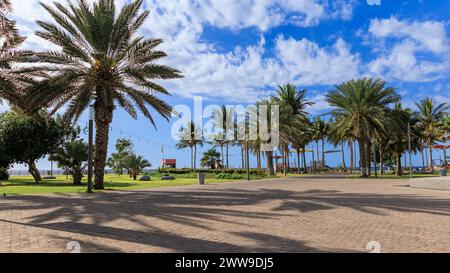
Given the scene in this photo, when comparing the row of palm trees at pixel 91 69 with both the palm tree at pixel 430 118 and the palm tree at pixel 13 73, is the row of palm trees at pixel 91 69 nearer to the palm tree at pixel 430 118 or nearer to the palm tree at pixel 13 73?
the palm tree at pixel 13 73

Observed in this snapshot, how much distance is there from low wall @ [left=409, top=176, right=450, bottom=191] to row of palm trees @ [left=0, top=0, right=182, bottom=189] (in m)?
14.3

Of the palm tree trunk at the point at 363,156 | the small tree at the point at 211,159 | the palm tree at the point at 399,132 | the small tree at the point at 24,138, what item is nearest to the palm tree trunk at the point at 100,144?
the small tree at the point at 24,138

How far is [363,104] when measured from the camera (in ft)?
114

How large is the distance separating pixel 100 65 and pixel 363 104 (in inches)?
1037

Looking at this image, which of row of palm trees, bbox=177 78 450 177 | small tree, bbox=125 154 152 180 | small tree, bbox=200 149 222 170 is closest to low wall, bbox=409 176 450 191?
row of palm trees, bbox=177 78 450 177

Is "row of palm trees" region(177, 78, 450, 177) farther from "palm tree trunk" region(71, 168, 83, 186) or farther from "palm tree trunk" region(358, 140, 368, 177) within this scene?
"palm tree trunk" region(71, 168, 83, 186)

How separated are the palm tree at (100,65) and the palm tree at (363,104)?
887 inches

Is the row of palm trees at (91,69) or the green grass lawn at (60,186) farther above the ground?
the row of palm trees at (91,69)

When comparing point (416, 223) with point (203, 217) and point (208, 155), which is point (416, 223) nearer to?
point (203, 217)

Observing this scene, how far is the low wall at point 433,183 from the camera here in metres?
17.4

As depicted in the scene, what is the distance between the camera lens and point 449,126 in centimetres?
4716

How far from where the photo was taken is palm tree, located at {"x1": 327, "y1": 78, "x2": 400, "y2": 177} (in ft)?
112

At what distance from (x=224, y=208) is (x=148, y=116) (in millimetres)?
10740

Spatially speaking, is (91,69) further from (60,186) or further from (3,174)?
(3,174)
